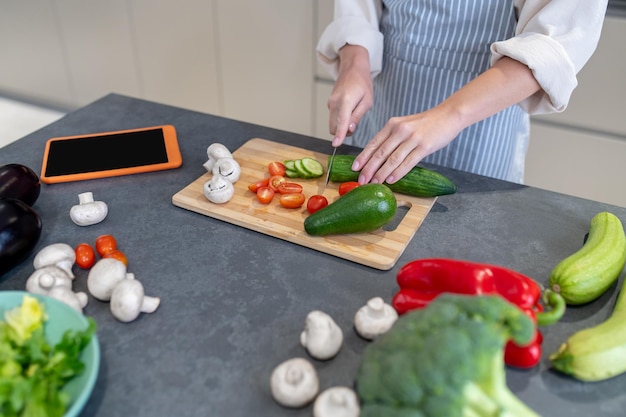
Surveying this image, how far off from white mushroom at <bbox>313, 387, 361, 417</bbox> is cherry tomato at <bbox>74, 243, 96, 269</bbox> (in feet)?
1.84

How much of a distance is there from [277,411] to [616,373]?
512 millimetres

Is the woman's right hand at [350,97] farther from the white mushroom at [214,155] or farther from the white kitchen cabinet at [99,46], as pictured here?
the white kitchen cabinet at [99,46]

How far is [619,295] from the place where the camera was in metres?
0.94

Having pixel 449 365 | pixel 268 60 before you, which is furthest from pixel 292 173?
pixel 268 60

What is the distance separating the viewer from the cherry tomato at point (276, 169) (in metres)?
1.32

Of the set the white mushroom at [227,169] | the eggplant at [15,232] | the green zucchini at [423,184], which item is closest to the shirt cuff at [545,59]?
the green zucchini at [423,184]

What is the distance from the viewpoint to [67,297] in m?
0.89

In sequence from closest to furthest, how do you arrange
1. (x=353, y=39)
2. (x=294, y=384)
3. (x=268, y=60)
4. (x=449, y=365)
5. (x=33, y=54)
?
(x=449, y=365) < (x=294, y=384) < (x=353, y=39) < (x=268, y=60) < (x=33, y=54)

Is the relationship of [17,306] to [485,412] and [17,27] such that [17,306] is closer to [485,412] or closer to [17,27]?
[485,412]

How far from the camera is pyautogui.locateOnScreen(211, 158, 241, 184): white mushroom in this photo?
4.16 feet

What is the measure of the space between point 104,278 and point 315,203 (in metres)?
0.47

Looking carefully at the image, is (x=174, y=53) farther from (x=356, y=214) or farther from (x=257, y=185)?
(x=356, y=214)

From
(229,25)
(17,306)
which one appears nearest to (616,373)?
(17,306)

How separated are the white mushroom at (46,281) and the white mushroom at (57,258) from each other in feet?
0.13
